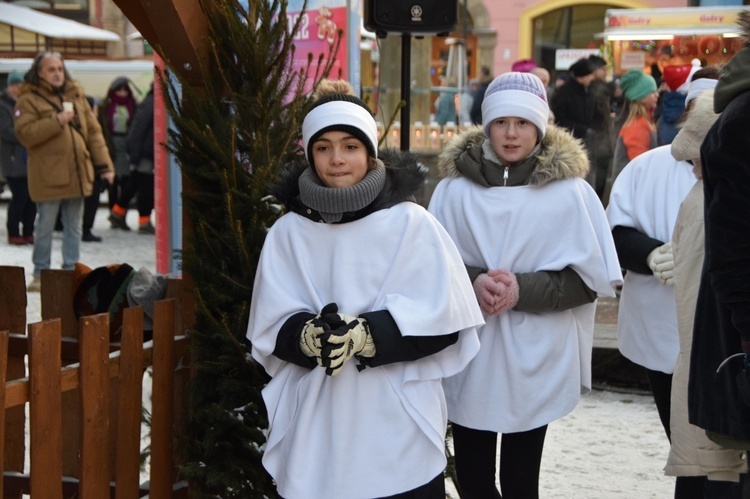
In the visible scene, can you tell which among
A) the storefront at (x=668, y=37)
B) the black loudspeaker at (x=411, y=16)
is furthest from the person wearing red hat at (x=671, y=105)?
the storefront at (x=668, y=37)

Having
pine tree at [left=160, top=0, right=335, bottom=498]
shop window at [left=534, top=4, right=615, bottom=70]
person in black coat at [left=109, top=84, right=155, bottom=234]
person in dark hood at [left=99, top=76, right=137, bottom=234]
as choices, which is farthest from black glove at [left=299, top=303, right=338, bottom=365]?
shop window at [left=534, top=4, right=615, bottom=70]

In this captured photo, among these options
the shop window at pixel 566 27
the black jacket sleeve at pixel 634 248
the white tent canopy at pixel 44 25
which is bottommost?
the black jacket sleeve at pixel 634 248

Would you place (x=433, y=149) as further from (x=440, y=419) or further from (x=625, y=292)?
(x=440, y=419)

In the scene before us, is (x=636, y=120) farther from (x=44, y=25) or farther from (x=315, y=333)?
(x=44, y=25)

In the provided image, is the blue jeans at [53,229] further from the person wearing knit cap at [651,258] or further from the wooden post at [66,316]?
the person wearing knit cap at [651,258]

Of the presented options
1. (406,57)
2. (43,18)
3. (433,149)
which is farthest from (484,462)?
(43,18)

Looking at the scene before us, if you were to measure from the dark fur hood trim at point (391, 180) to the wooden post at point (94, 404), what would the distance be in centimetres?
76

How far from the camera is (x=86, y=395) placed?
11.4 feet

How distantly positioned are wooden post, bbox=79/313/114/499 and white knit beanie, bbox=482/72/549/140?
61.4 inches

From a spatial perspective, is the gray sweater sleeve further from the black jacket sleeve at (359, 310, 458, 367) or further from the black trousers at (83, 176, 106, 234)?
the black trousers at (83, 176, 106, 234)

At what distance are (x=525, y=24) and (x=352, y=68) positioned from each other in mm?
26732

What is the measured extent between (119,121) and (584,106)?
22.4 ft

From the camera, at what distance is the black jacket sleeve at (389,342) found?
295cm

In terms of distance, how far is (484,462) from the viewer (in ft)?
12.7
